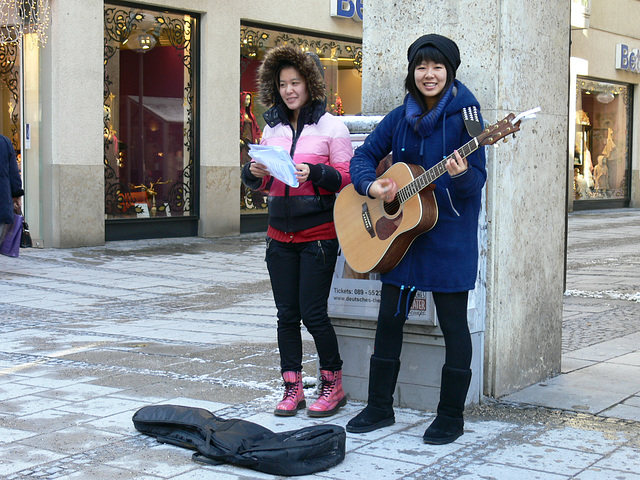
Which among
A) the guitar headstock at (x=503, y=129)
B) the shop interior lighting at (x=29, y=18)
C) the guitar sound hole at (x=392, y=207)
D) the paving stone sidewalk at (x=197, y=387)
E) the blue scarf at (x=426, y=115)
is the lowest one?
the paving stone sidewalk at (x=197, y=387)

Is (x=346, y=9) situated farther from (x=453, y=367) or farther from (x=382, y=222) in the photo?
(x=453, y=367)

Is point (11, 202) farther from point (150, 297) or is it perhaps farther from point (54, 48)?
point (54, 48)

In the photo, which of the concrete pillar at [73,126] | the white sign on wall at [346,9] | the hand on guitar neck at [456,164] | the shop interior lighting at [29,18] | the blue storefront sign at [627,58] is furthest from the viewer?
the blue storefront sign at [627,58]

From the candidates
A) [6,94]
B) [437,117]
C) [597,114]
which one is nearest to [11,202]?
[6,94]

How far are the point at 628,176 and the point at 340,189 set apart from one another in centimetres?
2318

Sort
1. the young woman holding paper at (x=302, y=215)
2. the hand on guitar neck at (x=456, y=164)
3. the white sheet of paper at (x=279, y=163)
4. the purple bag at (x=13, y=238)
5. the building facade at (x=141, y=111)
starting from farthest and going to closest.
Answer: the building facade at (x=141, y=111)
the purple bag at (x=13, y=238)
the young woman holding paper at (x=302, y=215)
the white sheet of paper at (x=279, y=163)
the hand on guitar neck at (x=456, y=164)

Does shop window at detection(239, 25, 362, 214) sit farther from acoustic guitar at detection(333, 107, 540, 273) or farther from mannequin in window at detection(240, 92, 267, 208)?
acoustic guitar at detection(333, 107, 540, 273)

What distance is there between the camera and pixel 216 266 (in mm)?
12086

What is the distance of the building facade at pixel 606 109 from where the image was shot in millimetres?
23875

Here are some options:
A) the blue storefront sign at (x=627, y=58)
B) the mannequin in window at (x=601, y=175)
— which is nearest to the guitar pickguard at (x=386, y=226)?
the mannequin in window at (x=601, y=175)

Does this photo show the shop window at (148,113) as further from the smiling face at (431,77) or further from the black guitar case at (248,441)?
the smiling face at (431,77)

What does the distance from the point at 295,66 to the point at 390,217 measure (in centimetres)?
103

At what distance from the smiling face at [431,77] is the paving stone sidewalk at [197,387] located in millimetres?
1663

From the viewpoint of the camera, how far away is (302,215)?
15.5 feet
